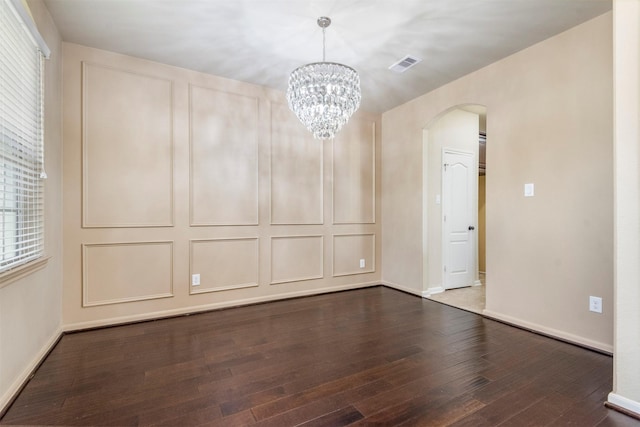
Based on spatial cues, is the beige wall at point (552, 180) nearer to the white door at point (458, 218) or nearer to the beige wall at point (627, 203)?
the beige wall at point (627, 203)

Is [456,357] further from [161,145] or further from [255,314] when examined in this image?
[161,145]

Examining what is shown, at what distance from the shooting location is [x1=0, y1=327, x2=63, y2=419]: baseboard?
5.57 ft

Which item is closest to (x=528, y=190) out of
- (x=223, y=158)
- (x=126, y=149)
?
(x=223, y=158)

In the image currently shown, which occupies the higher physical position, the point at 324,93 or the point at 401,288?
the point at 324,93

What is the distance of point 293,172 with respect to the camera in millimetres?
3953

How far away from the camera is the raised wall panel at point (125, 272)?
9.43 feet

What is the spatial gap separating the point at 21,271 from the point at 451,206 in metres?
4.51

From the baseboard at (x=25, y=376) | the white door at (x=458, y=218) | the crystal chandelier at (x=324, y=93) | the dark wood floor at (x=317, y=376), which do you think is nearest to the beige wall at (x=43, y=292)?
the baseboard at (x=25, y=376)

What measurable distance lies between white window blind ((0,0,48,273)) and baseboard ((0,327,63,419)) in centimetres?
72

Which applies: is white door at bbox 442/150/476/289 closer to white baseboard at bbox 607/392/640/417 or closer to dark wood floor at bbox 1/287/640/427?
dark wood floor at bbox 1/287/640/427

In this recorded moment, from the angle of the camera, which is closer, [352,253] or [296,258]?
[296,258]

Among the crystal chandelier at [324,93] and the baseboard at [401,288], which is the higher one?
the crystal chandelier at [324,93]

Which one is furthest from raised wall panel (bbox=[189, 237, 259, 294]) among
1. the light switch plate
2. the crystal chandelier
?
the light switch plate

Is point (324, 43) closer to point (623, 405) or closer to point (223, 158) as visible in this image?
point (223, 158)
